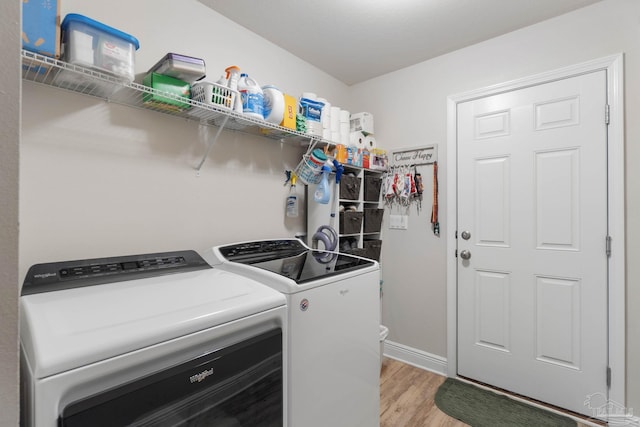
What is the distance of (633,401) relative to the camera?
1716 mm

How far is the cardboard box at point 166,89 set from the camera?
1.37 meters

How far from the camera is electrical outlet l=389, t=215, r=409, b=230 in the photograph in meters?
2.59

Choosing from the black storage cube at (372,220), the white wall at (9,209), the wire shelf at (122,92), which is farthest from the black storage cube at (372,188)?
the white wall at (9,209)

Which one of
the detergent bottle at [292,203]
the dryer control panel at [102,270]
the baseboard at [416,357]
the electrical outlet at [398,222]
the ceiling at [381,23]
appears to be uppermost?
the ceiling at [381,23]

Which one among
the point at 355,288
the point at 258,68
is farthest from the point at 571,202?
the point at 258,68

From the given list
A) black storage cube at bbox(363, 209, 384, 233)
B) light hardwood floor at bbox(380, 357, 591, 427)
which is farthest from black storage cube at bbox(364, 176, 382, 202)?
light hardwood floor at bbox(380, 357, 591, 427)

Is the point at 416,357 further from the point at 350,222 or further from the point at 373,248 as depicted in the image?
the point at 350,222

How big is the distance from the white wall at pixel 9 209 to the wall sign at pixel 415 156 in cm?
242

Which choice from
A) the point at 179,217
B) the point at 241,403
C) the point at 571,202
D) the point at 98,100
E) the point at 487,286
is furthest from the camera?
the point at 487,286

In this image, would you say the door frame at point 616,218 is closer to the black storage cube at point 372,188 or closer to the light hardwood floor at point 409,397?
the light hardwood floor at point 409,397

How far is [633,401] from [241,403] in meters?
2.22

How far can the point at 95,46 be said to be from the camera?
44.4 inches

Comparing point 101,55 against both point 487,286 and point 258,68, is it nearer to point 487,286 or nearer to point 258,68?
point 258,68

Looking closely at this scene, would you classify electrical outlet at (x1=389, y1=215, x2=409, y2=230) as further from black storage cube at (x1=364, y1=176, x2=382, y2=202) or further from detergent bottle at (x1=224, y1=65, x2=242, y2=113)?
detergent bottle at (x1=224, y1=65, x2=242, y2=113)
